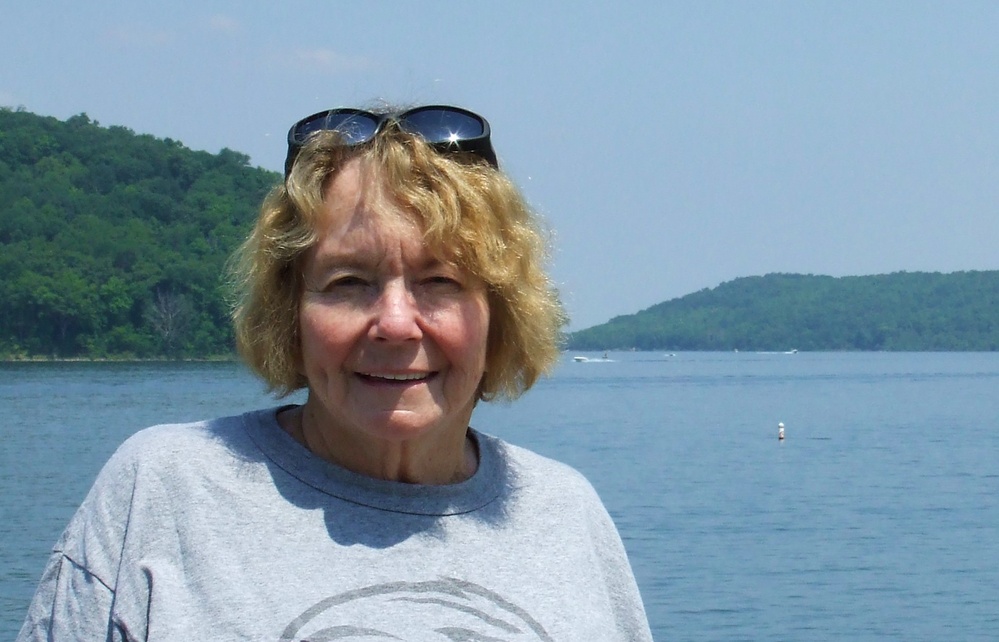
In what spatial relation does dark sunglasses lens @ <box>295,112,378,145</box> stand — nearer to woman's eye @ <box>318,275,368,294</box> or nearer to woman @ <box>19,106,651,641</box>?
woman @ <box>19,106,651,641</box>

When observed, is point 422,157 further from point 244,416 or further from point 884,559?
point 884,559

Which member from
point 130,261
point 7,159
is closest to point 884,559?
point 130,261

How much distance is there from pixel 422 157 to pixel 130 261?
359 feet

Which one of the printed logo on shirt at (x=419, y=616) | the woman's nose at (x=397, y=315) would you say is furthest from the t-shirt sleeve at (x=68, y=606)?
the woman's nose at (x=397, y=315)

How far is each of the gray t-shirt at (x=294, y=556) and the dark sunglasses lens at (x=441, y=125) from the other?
1.91 feet

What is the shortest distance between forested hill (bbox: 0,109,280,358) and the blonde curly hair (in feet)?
308

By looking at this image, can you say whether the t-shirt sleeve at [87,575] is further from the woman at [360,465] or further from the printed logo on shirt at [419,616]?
the printed logo on shirt at [419,616]

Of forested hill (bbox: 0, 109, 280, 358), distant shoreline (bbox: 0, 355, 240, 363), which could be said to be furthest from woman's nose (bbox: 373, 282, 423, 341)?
distant shoreline (bbox: 0, 355, 240, 363)

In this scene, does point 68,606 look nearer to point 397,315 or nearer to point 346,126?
point 397,315

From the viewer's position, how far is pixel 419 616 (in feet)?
7.36

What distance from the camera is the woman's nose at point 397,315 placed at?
2311mm

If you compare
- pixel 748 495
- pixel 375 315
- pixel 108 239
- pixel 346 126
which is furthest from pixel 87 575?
pixel 108 239

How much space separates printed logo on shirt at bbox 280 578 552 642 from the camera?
2178 mm

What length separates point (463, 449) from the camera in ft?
8.58
